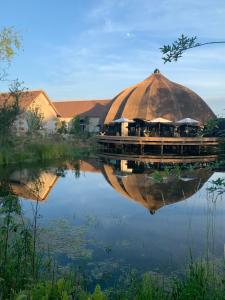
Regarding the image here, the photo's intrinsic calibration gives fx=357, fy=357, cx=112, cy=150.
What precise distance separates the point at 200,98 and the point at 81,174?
3300 centimetres

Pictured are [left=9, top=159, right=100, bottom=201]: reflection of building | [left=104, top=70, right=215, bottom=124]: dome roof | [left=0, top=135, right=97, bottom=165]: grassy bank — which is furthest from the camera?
[left=104, top=70, right=215, bottom=124]: dome roof

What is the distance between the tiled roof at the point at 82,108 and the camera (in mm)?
65250

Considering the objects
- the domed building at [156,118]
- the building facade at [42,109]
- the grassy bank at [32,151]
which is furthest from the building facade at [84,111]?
the grassy bank at [32,151]

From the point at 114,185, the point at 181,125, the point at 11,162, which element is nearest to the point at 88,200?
the point at 114,185

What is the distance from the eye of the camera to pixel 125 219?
1138 centimetres

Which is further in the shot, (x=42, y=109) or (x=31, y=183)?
(x=42, y=109)

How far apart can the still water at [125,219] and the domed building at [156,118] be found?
58.0 feet

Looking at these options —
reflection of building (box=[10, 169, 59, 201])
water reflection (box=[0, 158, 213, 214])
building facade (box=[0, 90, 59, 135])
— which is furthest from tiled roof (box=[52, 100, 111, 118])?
reflection of building (box=[10, 169, 59, 201])

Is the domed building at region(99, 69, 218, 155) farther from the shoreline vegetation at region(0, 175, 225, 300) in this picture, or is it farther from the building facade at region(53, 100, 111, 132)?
the shoreline vegetation at region(0, 175, 225, 300)

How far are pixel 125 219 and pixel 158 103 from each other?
118ft

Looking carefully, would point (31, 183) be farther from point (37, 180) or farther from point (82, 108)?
point (82, 108)

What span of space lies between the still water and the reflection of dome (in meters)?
0.04

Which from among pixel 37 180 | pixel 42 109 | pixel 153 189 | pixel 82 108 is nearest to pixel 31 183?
pixel 37 180

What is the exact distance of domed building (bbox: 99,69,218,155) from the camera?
37.8m
